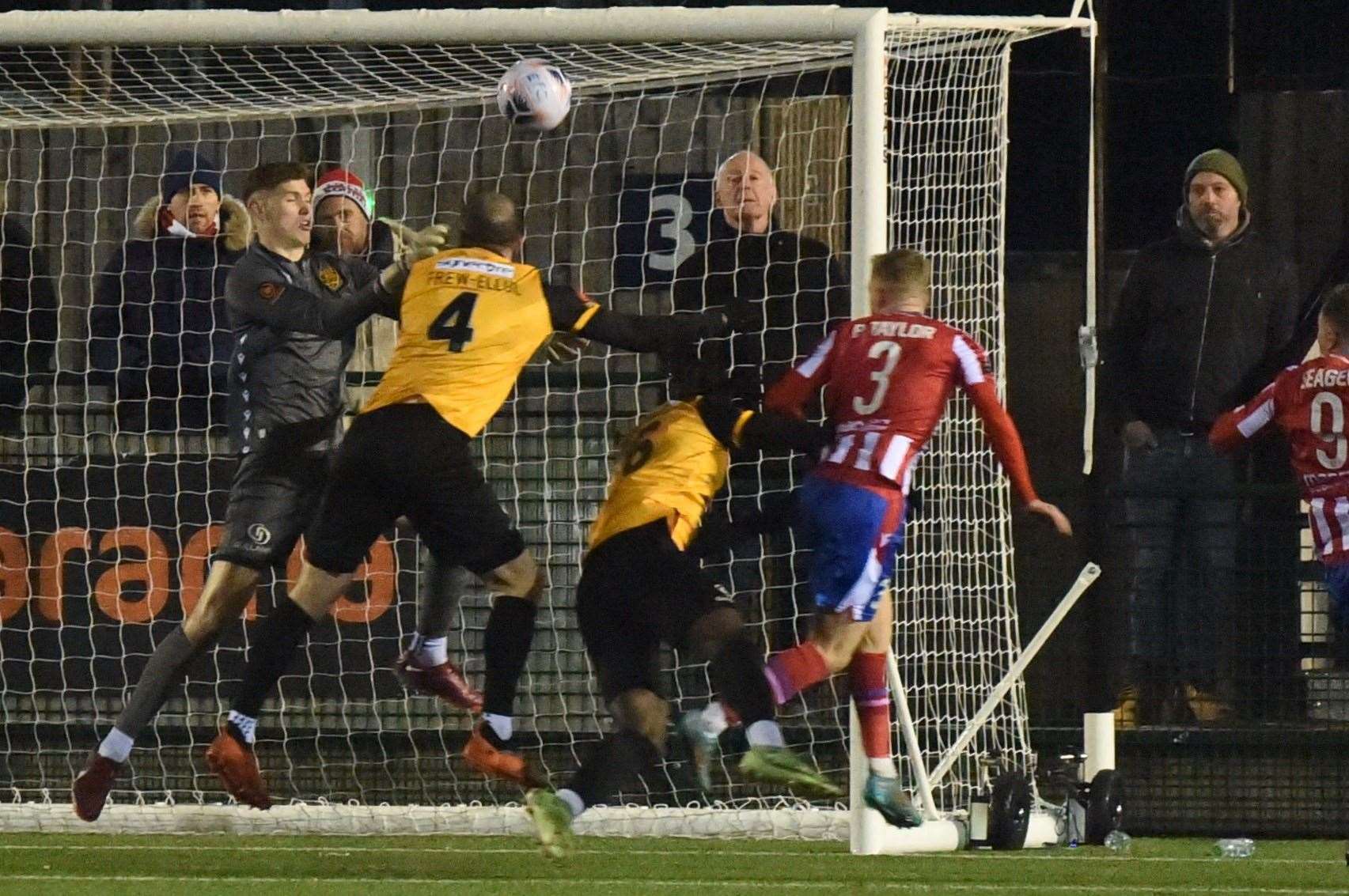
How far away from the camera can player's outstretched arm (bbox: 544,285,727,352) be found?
25.6 feet

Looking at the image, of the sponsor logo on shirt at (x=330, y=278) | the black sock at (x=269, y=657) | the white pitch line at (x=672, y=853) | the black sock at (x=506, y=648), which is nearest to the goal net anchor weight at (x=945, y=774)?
the white pitch line at (x=672, y=853)

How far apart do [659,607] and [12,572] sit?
3151 mm

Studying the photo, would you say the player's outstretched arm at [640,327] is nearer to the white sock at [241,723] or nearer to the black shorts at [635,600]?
the black shorts at [635,600]

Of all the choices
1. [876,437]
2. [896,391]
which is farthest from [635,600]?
[896,391]

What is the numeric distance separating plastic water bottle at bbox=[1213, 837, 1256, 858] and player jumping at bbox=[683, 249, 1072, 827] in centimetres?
127

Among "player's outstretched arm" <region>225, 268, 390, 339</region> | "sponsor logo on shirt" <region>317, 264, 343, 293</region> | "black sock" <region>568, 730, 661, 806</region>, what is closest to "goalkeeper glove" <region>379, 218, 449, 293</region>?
"player's outstretched arm" <region>225, 268, 390, 339</region>

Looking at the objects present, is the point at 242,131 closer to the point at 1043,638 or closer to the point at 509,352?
the point at 509,352

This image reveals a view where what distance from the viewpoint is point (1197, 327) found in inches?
378

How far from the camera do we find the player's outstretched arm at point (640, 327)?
7.79m

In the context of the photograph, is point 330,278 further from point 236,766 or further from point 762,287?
point 236,766

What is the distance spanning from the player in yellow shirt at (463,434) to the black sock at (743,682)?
635mm

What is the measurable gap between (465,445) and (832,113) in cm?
→ 287

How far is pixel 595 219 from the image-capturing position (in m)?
10.6

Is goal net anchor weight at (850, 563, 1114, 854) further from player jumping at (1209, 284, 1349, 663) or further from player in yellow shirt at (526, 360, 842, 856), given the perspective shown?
player jumping at (1209, 284, 1349, 663)
